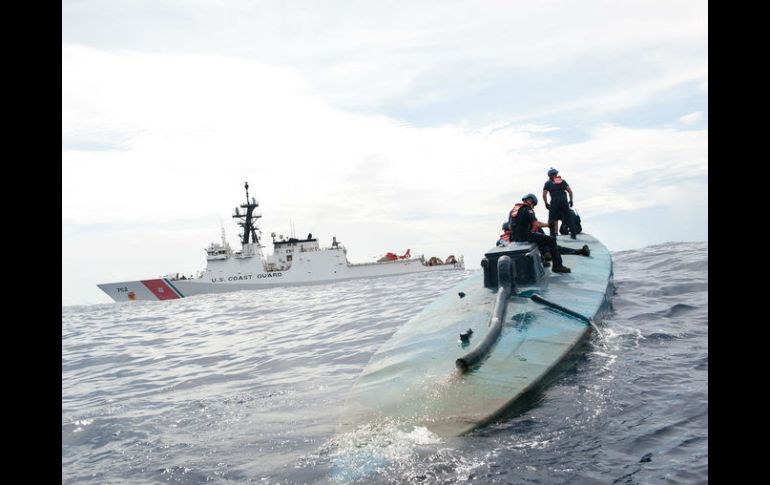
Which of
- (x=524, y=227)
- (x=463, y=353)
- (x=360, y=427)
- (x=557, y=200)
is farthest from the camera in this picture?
(x=557, y=200)

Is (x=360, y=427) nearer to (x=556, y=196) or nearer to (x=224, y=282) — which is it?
(x=556, y=196)

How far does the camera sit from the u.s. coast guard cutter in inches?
1879

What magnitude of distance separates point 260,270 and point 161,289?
9581mm

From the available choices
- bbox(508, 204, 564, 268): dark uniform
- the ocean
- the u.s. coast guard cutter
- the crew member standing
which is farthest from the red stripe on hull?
bbox(508, 204, 564, 268): dark uniform

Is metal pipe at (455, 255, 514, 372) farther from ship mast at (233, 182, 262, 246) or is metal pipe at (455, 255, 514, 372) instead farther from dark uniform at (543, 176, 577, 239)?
ship mast at (233, 182, 262, 246)

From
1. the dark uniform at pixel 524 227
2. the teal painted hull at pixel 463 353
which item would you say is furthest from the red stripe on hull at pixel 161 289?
the dark uniform at pixel 524 227

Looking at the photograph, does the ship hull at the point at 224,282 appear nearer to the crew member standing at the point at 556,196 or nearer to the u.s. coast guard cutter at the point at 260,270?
the u.s. coast guard cutter at the point at 260,270

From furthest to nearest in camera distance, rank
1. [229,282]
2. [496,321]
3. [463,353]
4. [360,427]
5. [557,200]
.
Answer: [229,282] < [557,200] < [496,321] < [463,353] < [360,427]

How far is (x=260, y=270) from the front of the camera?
157ft

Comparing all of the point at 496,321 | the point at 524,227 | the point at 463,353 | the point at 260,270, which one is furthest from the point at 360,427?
the point at 260,270
